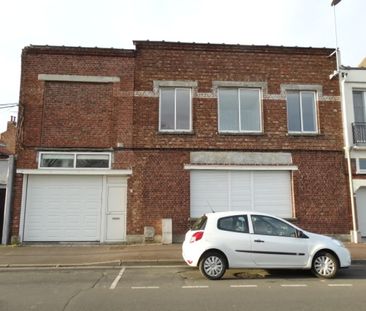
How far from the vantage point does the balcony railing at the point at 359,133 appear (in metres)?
16.5

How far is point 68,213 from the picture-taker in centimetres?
1558

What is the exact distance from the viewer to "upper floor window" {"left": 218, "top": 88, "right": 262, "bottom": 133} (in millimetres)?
16516

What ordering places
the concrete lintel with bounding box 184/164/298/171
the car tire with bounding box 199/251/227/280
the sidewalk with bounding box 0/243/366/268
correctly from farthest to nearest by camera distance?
the concrete lintel with bounding box 184/164/298/171
the sidewalk with bounding box 0/243/366/268
the car tire with bounding box 199/251/227/280

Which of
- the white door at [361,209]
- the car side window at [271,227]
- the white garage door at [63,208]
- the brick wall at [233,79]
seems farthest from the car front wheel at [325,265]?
the white garage door at [63,208]

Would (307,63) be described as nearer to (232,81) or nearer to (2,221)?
(232,81)

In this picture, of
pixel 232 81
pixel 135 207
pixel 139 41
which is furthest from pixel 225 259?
pixel 139 41

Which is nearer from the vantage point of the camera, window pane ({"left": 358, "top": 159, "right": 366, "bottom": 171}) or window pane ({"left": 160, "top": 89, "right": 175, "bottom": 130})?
window pane ({"left": 160, "top": 89, "right": 175, "bottom": 130})

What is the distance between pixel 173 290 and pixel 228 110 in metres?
9.94

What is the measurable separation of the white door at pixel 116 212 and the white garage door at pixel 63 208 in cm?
38

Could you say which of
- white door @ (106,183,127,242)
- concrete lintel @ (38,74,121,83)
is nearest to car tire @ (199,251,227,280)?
white door @ (106,183,127,242)

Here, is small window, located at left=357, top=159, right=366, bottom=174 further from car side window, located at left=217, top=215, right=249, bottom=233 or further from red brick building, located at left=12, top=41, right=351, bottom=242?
car side window, located at left=217, top=215, right=249, bottom=233

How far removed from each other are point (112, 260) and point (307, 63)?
1140 cm

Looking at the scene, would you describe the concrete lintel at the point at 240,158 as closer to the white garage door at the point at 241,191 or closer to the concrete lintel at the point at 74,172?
the white garage door at the point at 241,191

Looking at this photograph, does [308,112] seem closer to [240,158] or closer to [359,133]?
[359,133]
